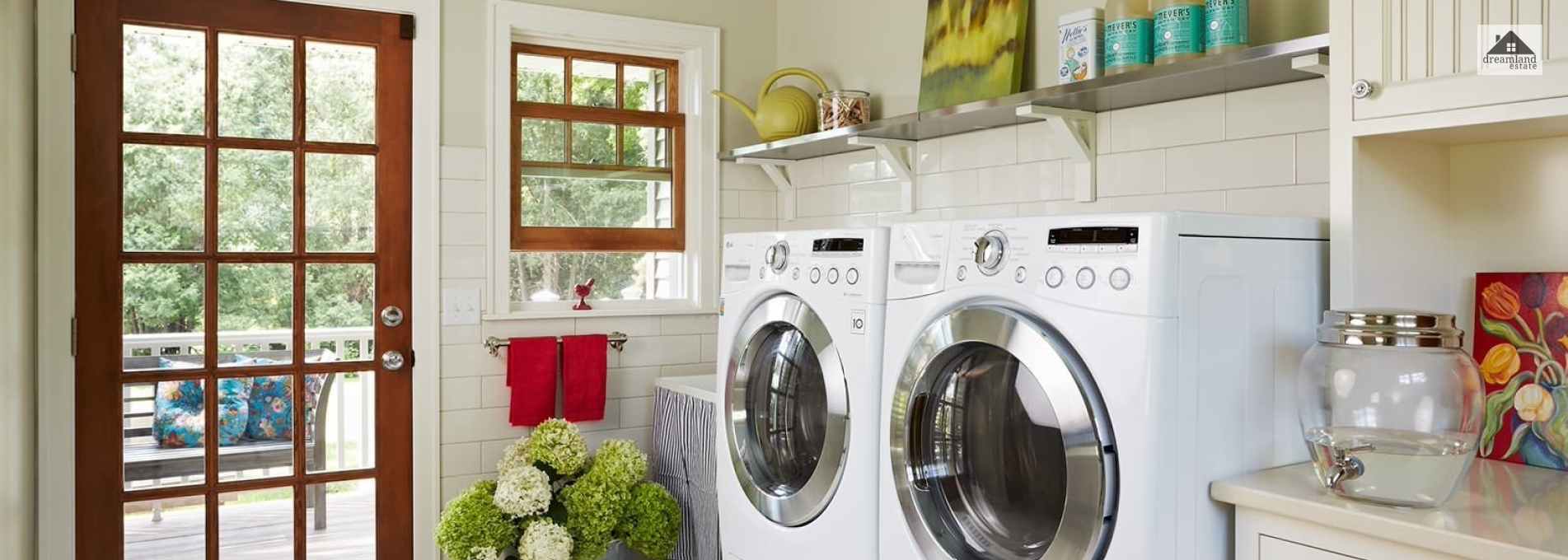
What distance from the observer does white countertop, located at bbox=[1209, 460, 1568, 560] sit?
1.20m

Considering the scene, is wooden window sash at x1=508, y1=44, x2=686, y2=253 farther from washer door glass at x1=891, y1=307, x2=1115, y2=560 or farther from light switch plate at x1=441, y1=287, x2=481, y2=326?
washer door glass at x1=891, y1=307, x2=1115, y2=560

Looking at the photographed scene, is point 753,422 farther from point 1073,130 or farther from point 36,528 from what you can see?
point 36,528

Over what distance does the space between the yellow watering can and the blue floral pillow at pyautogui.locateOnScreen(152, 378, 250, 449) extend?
1712 millimetres

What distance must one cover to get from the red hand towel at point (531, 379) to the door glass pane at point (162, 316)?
85 centimetres

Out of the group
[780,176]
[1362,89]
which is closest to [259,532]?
[780,176]

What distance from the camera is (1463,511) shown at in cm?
133

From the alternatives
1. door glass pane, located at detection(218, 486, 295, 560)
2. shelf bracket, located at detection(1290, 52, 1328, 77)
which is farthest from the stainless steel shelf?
door glass pane, located at detection(218, 486, 295, 560)

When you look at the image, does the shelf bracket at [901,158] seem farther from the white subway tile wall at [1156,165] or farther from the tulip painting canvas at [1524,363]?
the tulip painting canvas at [1524,363]

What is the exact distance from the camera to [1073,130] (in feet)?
7.74

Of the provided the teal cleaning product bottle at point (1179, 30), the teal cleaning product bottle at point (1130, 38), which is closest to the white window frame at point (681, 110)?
the teal cleaning product bottle at point (1130, 38)

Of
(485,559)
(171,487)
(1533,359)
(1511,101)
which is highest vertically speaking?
(1511,101)

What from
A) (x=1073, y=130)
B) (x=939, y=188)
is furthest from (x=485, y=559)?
(x=1073, y=130)

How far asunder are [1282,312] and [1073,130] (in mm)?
856

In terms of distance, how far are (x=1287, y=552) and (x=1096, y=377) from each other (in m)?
0.35
